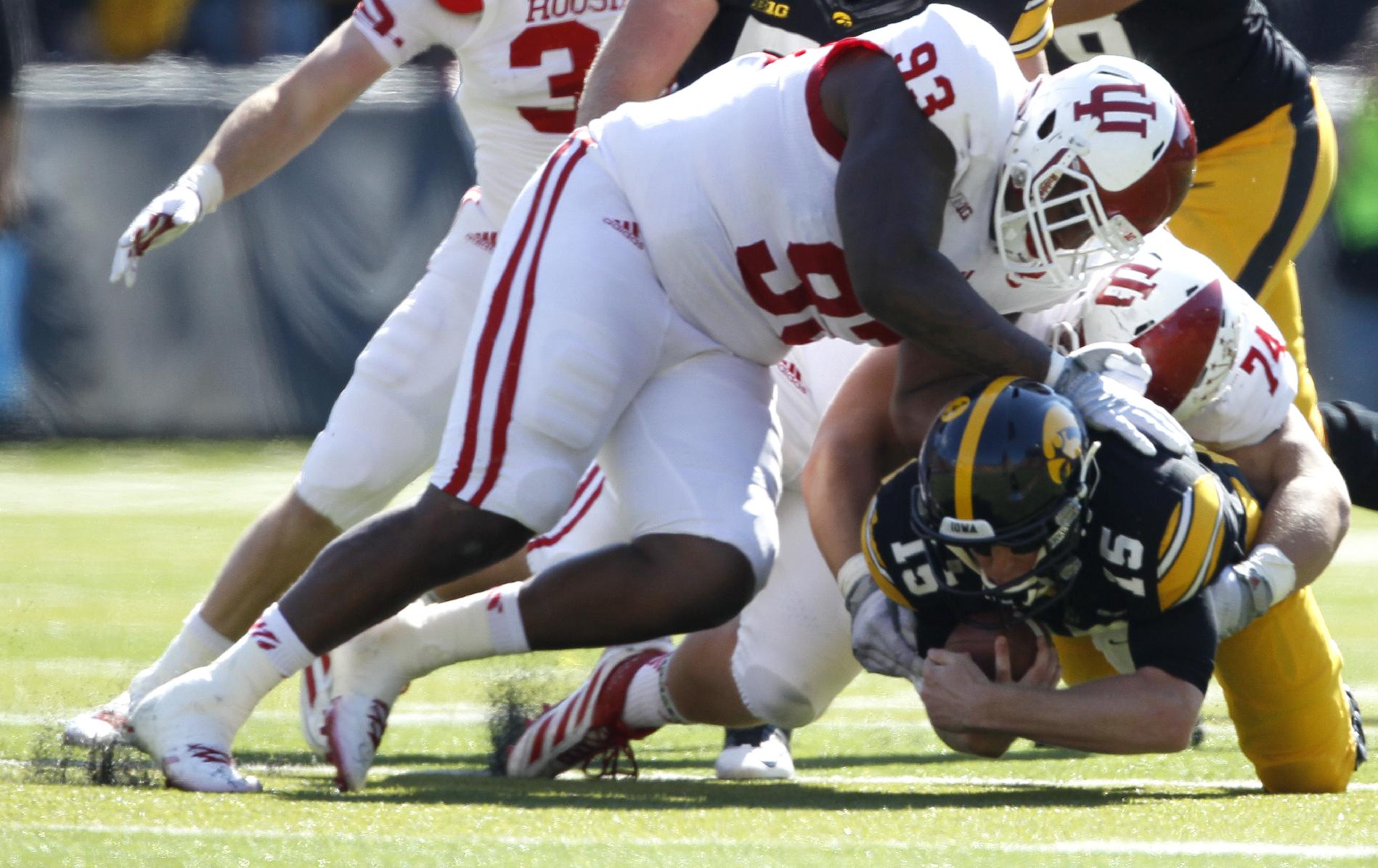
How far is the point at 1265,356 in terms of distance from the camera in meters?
3.39

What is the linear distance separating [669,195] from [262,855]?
4.09 feet

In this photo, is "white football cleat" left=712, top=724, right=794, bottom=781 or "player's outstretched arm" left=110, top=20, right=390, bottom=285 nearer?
"white football cleat" left=712, top=724, right=794, bottom=781

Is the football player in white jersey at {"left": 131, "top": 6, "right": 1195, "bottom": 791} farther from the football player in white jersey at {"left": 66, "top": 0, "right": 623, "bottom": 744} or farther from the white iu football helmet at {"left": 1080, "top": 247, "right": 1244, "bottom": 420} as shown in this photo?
the football player in white jersey at {"left": 66, "top": 0, "right": 623, "bottom": 744}

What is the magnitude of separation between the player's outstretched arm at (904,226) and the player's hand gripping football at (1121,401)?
0.39ft

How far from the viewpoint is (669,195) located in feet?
10.4

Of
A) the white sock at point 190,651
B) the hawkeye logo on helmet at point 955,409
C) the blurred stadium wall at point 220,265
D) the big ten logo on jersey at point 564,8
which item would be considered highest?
the big ten logo on jersey at point 564,8

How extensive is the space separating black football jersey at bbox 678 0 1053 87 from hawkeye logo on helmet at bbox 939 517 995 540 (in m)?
1.13

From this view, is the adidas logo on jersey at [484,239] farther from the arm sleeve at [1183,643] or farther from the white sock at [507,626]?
the arm sleeve at [1183,643]

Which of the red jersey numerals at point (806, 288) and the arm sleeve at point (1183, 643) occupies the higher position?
the red jersey numerals at point (806, 288)

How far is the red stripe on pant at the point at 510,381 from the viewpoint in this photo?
3062mm

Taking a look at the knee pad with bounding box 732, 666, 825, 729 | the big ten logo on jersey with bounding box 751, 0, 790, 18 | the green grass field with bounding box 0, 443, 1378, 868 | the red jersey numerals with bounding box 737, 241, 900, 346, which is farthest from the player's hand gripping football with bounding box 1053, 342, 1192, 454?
the big ten logo on jersey with bounding box 751, 0, 790, 18

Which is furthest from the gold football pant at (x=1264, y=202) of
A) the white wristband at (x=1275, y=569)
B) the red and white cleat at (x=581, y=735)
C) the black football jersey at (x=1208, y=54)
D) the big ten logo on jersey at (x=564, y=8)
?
the red and white cleat at (x=581, y=735)

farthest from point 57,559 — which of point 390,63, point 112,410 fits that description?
Answer: point 112,410

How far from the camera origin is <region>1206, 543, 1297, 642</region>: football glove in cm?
309
